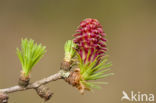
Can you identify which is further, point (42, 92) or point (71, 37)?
point (71, 37)

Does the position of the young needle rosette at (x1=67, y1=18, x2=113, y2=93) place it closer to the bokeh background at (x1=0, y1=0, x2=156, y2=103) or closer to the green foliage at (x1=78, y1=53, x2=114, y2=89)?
the green foliage at (x1=78, y1=53, x2=114, y2=89)

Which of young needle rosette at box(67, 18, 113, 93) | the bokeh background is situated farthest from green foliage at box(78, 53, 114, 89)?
the bokeh background

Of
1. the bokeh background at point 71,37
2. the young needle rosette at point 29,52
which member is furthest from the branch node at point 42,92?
the bokeh background at point 71,37

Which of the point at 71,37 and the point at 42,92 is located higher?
the point at 71,37

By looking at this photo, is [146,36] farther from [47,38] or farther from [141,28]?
[47,38]

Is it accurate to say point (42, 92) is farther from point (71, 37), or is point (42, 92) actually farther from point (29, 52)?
point (71, 37)

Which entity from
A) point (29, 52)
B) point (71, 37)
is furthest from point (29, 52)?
point (71, 37)
